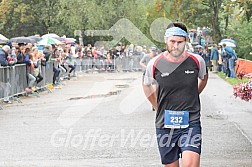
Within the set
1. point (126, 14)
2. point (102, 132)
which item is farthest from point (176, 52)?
point (126, 14)

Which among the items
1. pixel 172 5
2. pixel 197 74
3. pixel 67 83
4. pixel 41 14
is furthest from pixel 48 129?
pixel 41 14

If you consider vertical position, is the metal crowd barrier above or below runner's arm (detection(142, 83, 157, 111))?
below

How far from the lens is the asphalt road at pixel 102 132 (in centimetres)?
951

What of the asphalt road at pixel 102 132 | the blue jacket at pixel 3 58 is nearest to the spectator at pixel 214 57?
the asphalt road at pixel 102 132

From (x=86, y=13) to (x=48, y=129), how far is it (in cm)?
3781

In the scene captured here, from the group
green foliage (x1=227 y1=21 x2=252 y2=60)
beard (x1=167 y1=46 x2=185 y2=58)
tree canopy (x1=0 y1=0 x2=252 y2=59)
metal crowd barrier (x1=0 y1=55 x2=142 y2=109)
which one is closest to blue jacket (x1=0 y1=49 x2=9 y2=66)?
metal crowd barrier (x1=0 y1=55 x2=142 y2=109)

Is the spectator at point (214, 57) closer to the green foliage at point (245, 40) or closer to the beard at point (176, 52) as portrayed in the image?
the green foliage at point (245, 40)

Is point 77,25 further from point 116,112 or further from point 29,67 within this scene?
point 116,112

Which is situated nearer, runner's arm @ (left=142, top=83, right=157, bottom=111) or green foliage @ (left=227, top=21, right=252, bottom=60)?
runner's arm @ (left=142, top=83, right=157, bottom=111)

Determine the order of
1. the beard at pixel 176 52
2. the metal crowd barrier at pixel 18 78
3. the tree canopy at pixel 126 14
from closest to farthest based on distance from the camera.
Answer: the beard at pixel 176 52 → the metal crowd barrier at pixel 18 78 → the tree canopy at pixel 126 14

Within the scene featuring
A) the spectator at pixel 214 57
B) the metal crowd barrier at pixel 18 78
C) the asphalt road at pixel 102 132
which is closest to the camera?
the asphalt road at pixel 102 132

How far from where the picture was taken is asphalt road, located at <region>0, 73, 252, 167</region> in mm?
9508

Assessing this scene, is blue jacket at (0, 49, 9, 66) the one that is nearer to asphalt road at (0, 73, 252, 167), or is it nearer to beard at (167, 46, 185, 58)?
asphalt road at (0, 73, 252, 167)

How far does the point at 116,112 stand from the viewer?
16.4 meters
